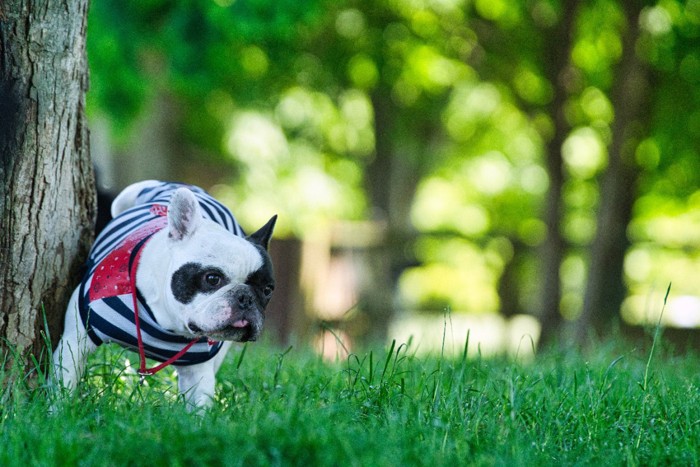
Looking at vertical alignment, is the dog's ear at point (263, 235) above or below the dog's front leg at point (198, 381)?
above

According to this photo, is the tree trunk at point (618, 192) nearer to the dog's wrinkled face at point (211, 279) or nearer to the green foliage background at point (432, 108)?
the green foliage background at point (432, 108)

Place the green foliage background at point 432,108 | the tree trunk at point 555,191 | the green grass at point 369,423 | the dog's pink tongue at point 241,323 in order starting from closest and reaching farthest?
the green grass at point 369,423
the dog's pink tongue at point 241,323
the green foliage background at point 432,108
the tree trunk at point 555,191

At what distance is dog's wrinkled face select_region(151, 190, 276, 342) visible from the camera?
340cm

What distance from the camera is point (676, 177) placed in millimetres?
10359

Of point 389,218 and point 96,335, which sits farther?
point 389,218

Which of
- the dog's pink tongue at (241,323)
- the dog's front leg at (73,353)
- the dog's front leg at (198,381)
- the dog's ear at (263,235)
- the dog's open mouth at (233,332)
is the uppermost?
the dog's ear at (263,235)

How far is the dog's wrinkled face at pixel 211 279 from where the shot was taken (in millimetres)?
3400

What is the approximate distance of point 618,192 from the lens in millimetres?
9289

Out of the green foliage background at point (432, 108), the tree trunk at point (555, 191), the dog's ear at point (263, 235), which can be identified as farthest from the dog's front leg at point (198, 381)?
the tree trunk at point (555, 191)

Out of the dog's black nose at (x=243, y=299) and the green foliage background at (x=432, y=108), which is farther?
the green foliage background at (x=432, y=108)

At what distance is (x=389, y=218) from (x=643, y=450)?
10297 millimetres

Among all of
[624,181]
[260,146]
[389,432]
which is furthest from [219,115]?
[389,432]

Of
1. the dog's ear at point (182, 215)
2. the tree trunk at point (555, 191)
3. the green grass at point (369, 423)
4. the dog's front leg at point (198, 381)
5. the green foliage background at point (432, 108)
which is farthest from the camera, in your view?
the tree trunk at point (555, 191)

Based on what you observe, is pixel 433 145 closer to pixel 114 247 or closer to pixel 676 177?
pixel 676 177
